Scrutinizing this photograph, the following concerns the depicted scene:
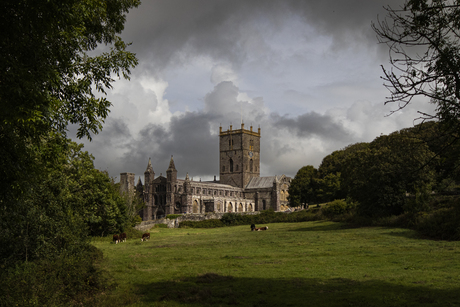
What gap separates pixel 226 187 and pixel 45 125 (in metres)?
102

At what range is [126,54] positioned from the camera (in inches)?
532

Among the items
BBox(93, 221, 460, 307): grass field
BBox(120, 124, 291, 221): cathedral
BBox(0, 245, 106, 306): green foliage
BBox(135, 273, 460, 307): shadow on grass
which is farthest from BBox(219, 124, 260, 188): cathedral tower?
BBox(0, 245, 106, 306): green foliage

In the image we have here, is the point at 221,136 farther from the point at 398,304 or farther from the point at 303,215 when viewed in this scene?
the point at 398,304

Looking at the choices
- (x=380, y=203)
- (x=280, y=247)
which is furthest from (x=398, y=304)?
(x=380, y=203)

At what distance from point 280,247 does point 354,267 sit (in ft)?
29.4

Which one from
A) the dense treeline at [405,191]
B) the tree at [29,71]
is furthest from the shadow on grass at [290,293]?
the dense treeline at [405,191]

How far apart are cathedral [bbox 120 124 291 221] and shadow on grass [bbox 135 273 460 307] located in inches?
2589

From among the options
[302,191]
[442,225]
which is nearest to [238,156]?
[302,191]

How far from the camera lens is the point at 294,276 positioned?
1569cm

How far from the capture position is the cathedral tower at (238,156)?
397 feet

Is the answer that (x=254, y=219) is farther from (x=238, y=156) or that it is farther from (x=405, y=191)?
(x=238, y=156)

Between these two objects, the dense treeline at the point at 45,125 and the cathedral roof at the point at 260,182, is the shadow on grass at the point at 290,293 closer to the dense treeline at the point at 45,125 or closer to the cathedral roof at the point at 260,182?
the dense treeline at the point at 45,125

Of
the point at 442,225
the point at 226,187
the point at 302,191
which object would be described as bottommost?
the point at 442,225

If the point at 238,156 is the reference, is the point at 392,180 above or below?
below
